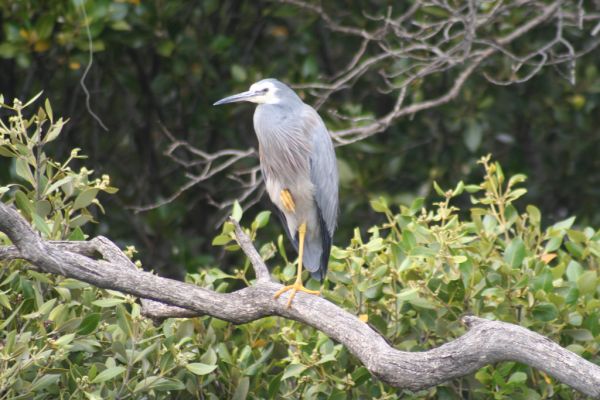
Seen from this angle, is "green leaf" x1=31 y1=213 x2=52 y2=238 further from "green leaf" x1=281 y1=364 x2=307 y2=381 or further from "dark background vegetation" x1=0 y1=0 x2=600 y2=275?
"dark background vegetation" x1=0 y1=0 x2=600 y2=275

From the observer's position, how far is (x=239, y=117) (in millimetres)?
6664

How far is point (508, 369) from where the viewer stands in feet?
11.7

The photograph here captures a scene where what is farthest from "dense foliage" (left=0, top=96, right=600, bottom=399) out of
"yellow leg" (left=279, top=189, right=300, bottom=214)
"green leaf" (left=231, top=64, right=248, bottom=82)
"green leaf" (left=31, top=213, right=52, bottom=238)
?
"green leaf" (left=231, top=64, right=248, bottom=82)

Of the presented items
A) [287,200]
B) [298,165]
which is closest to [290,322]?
[287,200]

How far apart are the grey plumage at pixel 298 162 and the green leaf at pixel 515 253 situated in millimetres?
896

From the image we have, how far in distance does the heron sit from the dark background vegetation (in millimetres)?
1515

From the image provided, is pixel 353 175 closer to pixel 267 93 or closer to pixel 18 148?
pixel 267 93

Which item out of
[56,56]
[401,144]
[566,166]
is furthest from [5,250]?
[566,166]

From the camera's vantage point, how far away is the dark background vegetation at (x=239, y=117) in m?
6.12

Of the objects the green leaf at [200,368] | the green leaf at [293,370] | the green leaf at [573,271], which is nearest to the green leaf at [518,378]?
the green leaf at [573,271]

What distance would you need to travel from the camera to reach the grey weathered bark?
295 cm

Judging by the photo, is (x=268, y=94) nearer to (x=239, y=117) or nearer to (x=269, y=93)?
(x=269, y=93)

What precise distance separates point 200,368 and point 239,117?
11.3 ft

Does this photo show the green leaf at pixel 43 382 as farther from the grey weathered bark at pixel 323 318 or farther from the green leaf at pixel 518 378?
the green leaf at pixel 518 378
